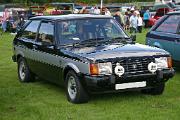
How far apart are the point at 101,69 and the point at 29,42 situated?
2.94 m

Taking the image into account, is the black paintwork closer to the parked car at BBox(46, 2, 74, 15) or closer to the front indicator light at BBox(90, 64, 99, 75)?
the front indicator light at BBox(90, 64, 99, 75)

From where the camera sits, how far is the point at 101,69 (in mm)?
8141

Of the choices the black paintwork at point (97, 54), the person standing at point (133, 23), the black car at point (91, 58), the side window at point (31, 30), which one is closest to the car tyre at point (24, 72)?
the black car at point (91, 58)

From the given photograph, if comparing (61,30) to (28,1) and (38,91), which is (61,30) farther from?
(28,1)

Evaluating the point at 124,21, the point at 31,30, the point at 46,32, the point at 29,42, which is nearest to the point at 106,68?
the point at 46,32

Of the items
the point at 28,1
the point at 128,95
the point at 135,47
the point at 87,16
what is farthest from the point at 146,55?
the point at 28,1

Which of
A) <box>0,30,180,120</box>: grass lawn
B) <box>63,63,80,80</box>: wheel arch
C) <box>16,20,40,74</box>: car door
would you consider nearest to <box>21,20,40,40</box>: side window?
<box>16,20,40,74</box>: car door

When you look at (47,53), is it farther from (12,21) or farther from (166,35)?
(12,21)

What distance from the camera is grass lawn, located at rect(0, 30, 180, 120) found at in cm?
767

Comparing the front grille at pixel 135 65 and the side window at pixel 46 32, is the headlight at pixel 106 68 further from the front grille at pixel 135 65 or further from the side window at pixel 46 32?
the side window at pixel 46 32

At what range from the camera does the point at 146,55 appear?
847cm

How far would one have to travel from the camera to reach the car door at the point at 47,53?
30.6 feet

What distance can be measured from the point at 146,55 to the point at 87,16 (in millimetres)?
1809

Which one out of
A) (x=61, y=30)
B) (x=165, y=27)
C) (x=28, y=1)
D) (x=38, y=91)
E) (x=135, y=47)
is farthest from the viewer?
(x=28, y=1)
